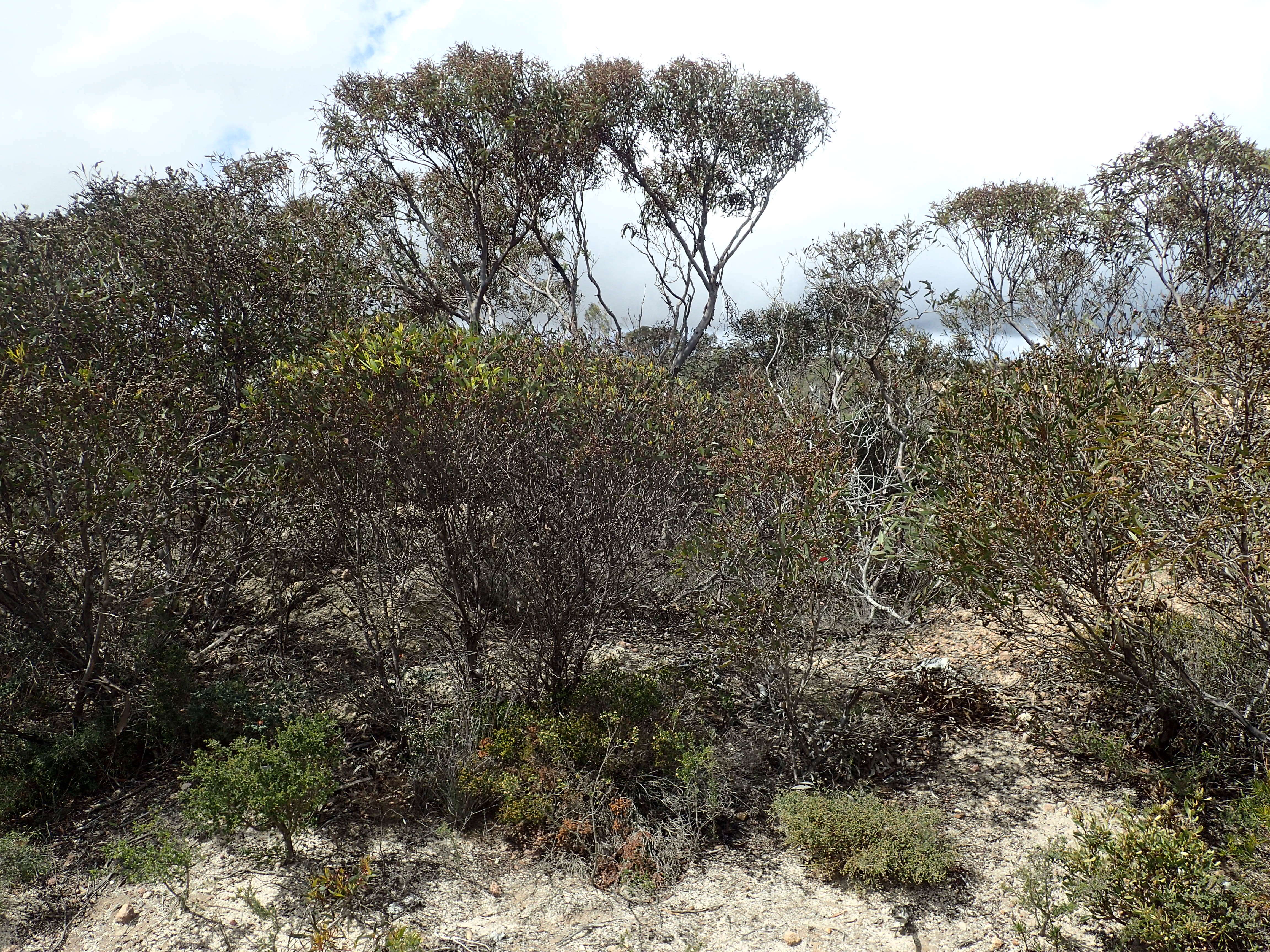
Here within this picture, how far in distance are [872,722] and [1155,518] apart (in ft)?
8.72

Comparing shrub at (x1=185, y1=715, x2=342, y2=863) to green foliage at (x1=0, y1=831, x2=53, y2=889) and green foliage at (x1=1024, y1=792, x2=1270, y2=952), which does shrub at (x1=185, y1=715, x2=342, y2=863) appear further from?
green foliage at (x1=1024, y1=792, x2=1270, y2=952)

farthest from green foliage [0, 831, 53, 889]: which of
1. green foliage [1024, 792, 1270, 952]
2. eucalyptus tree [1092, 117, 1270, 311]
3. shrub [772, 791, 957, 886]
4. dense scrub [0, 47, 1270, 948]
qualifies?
eucalyptus tree [1092, 117, 1270, 311]

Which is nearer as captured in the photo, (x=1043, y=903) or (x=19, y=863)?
(x=1043, y=903)

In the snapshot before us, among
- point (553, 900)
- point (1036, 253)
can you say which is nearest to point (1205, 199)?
point (1036, 253)

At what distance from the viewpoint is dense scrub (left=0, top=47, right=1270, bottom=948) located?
381 centimetres

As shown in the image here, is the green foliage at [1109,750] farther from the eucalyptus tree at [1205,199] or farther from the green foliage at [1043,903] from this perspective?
the eucalyptus tree at [1205,199]

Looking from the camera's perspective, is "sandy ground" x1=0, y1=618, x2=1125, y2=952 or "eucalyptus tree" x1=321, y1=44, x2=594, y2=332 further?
"eucalyptus tree" x1=321, y1=44, x2=594, y2=332

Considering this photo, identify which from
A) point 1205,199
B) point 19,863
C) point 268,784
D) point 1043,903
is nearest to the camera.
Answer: point 1043,903

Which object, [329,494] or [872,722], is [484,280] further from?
[872,722]

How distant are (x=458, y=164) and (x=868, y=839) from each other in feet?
36.0

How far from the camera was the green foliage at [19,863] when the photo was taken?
151 inches

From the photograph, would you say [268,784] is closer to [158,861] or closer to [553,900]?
[158,861]

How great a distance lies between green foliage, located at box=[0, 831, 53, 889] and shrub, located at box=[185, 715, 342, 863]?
2.54 ft

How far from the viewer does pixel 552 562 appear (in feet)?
15.9
